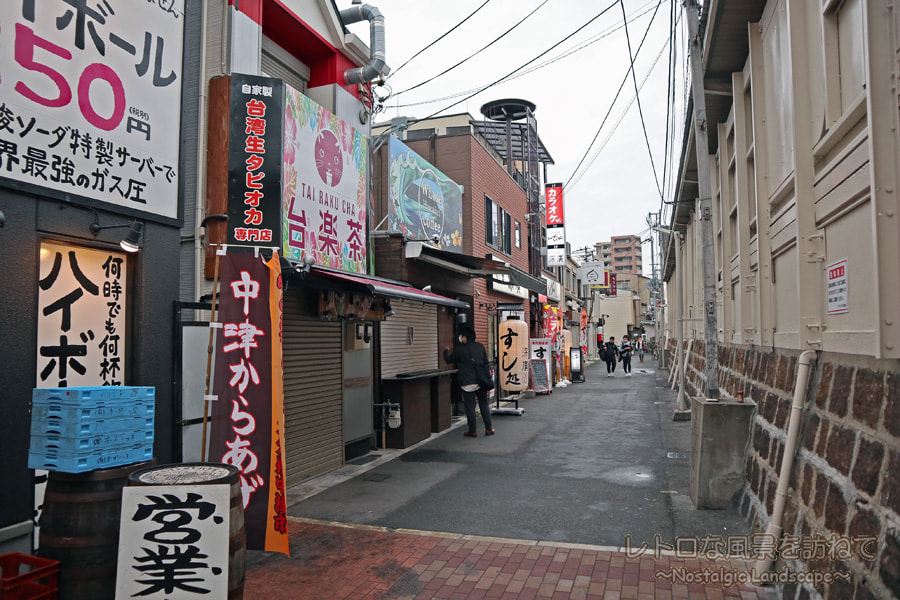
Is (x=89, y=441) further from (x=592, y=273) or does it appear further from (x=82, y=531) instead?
(x=592, y=273)

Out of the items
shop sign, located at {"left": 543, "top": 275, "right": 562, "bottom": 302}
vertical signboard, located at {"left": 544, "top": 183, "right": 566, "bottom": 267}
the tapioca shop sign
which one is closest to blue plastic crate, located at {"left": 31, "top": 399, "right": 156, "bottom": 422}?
the tapioca shop sign

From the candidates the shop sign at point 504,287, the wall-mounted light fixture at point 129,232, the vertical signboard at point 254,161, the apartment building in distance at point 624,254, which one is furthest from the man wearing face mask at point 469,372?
the apartment building in distance at point 624,254

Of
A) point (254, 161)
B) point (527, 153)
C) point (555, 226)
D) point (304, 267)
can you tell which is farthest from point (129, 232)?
point (555, 226)

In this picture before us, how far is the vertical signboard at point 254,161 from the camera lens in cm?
733

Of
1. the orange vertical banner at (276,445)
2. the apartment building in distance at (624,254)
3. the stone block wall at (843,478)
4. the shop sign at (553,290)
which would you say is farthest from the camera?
the apartment building in distance at (624,254)

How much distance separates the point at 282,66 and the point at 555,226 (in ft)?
64.8

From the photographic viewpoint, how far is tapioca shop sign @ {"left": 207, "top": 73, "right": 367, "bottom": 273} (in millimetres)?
7289

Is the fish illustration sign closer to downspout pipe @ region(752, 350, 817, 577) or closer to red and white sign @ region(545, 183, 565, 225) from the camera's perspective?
downspout pipe @ region(752, 350, 817, 577)

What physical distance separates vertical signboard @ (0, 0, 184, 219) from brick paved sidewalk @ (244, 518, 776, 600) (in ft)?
12.6

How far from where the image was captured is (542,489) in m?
7.86

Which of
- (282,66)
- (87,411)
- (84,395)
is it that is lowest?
(87,411)

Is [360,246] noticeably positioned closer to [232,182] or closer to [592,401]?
[232,182]

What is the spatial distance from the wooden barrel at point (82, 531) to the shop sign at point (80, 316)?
1.52m

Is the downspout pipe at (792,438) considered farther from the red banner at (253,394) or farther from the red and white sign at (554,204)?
the red and white sign at (554,204)
